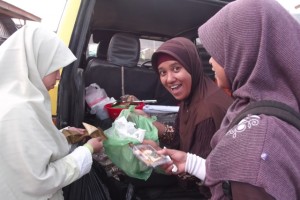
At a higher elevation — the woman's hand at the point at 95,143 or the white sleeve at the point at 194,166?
the woman's hand at the point at 95,143

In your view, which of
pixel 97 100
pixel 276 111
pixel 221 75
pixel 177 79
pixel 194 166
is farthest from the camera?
pixel 97 100

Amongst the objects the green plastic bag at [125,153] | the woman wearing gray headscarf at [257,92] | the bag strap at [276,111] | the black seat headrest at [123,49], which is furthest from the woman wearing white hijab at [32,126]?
the black seat headrest at [123,49]

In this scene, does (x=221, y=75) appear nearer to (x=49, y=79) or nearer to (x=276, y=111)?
(x=276, y=111)

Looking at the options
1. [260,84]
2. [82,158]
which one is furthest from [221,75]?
[82,158]

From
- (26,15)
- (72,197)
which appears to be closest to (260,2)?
(72,197)

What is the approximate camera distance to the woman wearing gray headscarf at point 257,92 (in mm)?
887

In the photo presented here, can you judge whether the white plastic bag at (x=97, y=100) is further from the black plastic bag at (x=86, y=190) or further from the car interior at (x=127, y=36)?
the black plastic bag at (x=86, y=190)

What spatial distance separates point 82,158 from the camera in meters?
1.58

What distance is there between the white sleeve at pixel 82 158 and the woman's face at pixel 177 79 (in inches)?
32.8

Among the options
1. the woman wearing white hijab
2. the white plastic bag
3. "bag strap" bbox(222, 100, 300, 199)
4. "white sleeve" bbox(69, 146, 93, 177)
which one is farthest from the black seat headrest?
"bag strap" bbox(222, 100, 300, 199)

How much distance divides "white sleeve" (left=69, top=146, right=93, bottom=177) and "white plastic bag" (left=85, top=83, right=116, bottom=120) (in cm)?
109

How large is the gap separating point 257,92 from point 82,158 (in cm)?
99

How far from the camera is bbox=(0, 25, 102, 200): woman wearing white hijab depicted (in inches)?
51.4

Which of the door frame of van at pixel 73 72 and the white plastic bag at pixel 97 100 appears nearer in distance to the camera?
the door frame of van at pixel 73 72
